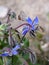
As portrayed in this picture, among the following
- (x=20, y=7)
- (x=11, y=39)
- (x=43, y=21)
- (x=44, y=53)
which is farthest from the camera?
(x=20, y=7)

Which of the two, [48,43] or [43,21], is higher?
[43,21]

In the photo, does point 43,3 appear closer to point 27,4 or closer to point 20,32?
point 27,4

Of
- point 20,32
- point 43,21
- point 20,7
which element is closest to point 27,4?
point 20,7

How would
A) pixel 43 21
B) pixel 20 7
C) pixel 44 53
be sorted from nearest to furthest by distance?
pixel 44 53, pixel 43 21, pixel 20 7

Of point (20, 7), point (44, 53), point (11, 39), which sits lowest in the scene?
point (44, 53)

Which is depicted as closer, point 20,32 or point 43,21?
point 20,32

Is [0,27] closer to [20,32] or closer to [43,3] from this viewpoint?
[20,32]

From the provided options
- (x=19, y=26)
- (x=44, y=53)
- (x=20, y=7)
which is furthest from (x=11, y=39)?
(x=20, y=7)

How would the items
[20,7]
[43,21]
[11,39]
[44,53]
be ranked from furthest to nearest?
[20,7], [43,21], [44,53], [11,39]

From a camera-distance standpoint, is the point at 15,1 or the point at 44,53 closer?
the point at 44,53
